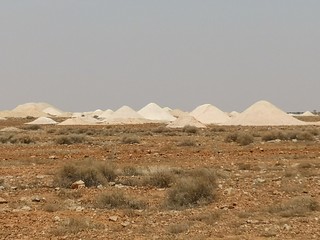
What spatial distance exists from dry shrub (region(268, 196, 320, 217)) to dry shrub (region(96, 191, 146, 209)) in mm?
2394

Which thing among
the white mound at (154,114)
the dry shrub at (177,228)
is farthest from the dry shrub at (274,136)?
the white mound at (154,114)

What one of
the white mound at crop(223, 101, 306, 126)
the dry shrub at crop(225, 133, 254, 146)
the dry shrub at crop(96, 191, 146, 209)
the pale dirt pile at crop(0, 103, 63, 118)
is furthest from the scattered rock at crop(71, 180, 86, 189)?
the pale dirt pile at crop(0, 103, 63, 118)

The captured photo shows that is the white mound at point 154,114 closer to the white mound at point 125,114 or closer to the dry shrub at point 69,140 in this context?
the white mound at point 125,114

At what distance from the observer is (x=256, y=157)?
61.2 ft

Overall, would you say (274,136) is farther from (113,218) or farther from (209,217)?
(113,218)

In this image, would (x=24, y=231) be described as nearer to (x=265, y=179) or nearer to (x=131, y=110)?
(x=265, y=179)

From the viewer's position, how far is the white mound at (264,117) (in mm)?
50781

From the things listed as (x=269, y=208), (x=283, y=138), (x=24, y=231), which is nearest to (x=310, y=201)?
(x=269, y=208)

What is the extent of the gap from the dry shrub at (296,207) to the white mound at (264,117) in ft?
134

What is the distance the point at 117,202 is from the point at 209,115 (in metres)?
54.6

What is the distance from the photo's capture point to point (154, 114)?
77375mm

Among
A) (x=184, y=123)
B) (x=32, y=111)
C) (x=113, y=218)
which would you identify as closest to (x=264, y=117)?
(x=184, y=123)

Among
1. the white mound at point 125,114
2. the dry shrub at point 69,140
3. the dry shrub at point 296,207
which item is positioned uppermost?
the white mound at point 125,114

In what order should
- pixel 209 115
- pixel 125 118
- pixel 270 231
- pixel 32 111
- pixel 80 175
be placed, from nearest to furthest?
1. pixel 270 231
2. pixel 80 175
3. pixel 209 115
4. pixel 125 118
5. pixel 32 111
